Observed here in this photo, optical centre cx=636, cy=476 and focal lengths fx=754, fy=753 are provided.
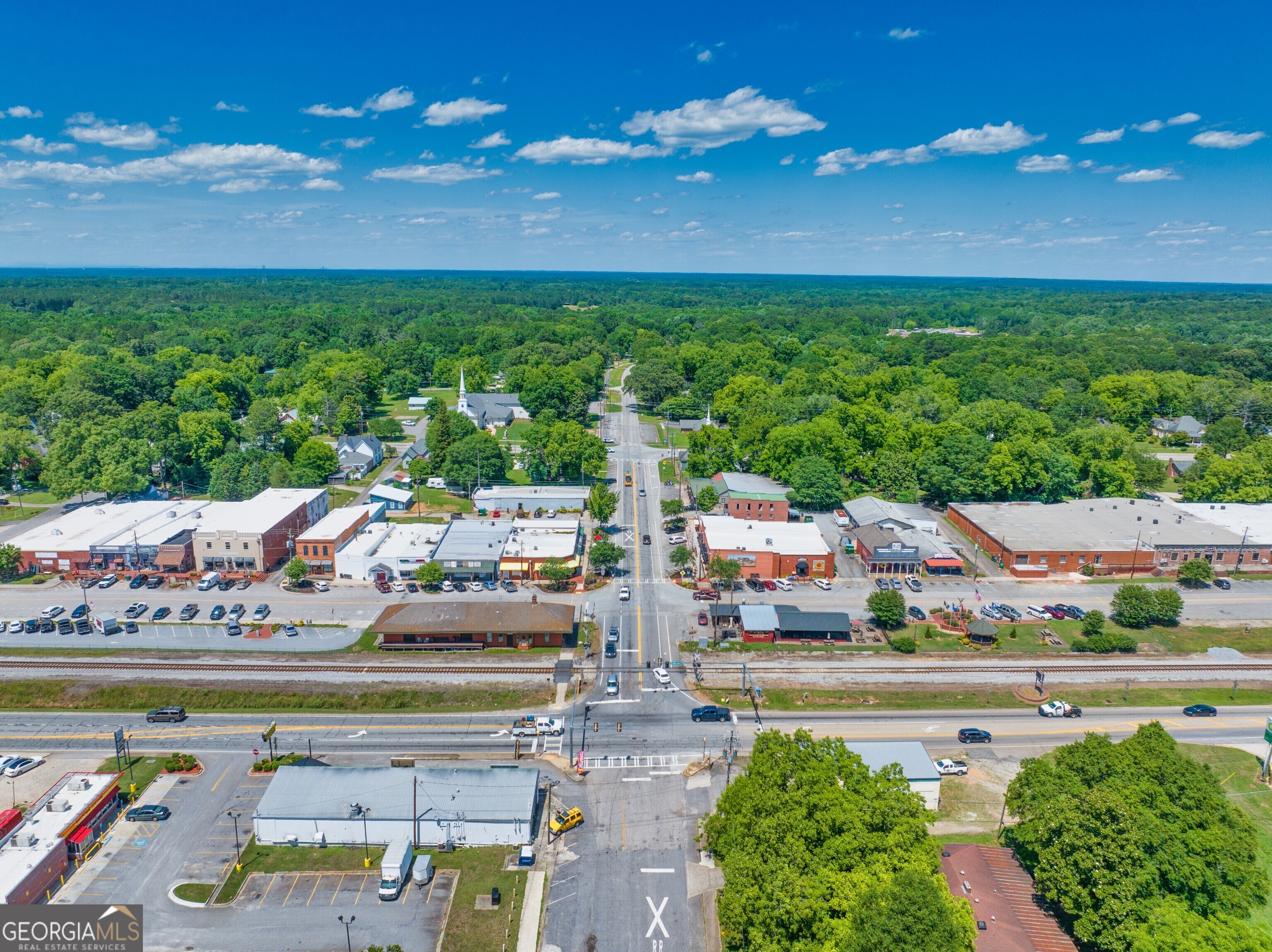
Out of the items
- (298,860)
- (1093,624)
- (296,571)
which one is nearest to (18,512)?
(296,571)

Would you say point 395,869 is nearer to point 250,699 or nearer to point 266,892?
point 266,892

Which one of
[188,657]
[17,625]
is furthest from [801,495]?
[17,625]

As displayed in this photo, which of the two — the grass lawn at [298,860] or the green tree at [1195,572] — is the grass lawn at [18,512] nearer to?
the grass lawn at [298,860]

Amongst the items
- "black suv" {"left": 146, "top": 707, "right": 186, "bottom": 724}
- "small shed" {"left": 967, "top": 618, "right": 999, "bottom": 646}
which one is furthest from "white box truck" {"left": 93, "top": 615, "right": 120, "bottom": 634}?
"small shed" {"left": 967, "top": 618, "right": 999, "bottom": 646}

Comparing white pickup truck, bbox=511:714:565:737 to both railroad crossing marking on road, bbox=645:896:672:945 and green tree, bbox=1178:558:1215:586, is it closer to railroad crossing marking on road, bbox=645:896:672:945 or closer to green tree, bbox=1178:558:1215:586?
railroad crossing marking on road, bbox=645:896:672:945

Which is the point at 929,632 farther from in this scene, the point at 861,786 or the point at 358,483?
the point at 358,483

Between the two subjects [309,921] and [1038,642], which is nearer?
[309,921]
